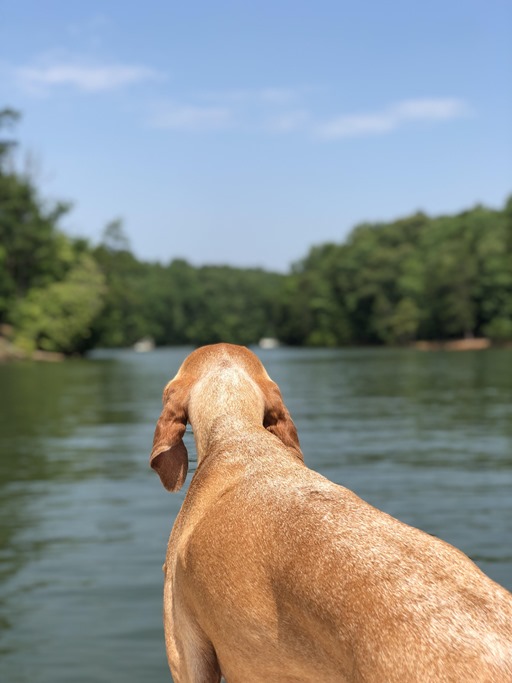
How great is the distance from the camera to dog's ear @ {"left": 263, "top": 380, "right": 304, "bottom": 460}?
3.55 m

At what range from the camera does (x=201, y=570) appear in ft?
9.61

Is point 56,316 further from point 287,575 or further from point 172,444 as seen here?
point 287,575

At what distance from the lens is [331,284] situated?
577 feet

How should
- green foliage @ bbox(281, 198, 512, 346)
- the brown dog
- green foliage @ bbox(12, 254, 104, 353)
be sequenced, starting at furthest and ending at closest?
green foliage @ bbox(281, 198, 512, 346) → green foliage @ bbox(12, 254, 104, 353) → the brown dog

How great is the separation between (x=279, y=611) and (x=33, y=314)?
104 m

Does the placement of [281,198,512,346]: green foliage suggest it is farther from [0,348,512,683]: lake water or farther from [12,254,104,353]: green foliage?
[0,348,512,683]: lake water

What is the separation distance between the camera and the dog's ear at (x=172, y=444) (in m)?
3.52

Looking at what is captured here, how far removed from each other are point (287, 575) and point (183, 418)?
3.63 feet

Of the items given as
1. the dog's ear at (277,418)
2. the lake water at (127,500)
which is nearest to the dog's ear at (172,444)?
the lake water at (127,500)

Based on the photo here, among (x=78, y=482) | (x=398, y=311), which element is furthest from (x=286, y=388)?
(x=398, y=311)

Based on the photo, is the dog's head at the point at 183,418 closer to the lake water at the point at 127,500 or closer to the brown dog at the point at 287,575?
the brown dog at the point at 287,575

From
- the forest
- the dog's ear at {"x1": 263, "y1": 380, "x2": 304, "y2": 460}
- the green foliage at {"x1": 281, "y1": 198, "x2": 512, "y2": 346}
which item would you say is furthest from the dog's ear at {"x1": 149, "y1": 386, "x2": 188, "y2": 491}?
the green foliage at {"x1": 281, "y1": 198, "x2": 512, "y2": 346}

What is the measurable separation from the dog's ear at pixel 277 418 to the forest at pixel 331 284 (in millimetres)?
98170

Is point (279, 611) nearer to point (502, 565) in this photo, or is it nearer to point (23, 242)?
point (502, 565)
